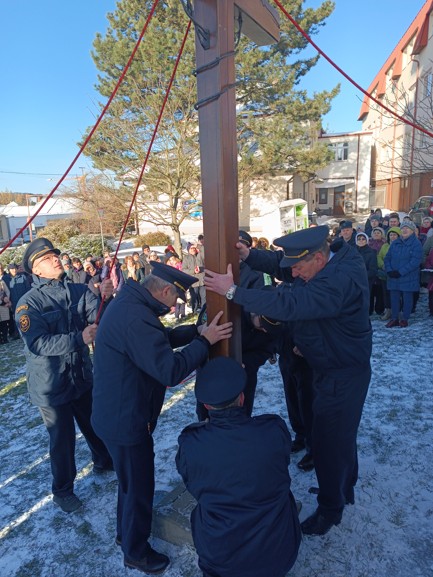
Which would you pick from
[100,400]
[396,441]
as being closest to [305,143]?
[396,441]

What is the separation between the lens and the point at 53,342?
9.41 feet

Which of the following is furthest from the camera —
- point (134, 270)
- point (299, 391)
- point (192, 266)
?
point (134, 270)

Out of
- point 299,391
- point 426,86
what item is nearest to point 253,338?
point 299,391

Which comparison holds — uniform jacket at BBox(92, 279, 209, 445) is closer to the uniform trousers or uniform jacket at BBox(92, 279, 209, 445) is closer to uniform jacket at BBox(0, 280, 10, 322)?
the uniform trousers

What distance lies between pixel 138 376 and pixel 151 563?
1.23 metres

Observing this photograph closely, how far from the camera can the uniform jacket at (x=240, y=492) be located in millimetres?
1711

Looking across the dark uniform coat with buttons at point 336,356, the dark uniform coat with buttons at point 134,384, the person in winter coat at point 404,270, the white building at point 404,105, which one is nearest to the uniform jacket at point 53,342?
the dark uniform coat with buttons at point 134,384

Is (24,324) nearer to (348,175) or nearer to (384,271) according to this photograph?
(384,271)

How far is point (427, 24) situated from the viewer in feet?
65.8

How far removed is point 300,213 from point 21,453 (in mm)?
14021

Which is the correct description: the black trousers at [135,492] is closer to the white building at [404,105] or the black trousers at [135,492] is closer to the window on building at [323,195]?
the white building at [404,105]

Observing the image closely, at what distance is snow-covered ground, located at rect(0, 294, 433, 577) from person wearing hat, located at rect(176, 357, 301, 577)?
32.7 inches

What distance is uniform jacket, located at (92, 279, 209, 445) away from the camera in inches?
83.5

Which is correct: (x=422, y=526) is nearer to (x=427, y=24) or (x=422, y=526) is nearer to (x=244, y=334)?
(x=244, y=334)
